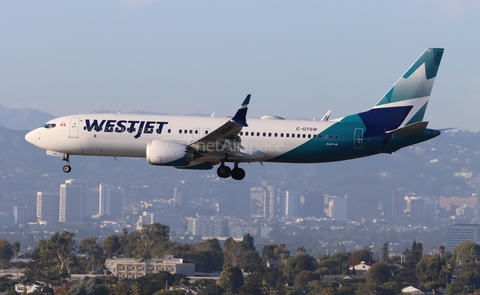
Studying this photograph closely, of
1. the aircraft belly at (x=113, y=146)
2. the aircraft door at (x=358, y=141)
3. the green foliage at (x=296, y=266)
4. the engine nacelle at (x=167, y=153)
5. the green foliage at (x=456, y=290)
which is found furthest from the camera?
the green foliage at (x=296, y=266)

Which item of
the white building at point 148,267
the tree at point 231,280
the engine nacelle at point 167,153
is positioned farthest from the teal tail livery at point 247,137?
the white building at point 148,267

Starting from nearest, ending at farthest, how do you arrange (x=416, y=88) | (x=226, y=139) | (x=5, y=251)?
(x=226, y=139)
(x=416, y=88)
(x=5, y=251)

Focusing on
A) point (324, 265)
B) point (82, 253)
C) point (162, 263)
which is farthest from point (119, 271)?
point (324, 265)

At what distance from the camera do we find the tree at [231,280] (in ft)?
371

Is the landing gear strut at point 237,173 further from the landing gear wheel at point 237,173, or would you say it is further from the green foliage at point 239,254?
the green foliage at point 239,254

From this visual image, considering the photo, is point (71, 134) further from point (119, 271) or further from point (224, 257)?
point (224, 257)

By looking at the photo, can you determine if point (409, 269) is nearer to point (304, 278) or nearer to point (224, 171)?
point (304, 278)

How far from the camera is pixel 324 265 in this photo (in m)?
149

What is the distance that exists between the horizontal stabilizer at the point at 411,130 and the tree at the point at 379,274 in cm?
7422

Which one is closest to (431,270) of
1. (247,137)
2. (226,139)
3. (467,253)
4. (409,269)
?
(409,269)

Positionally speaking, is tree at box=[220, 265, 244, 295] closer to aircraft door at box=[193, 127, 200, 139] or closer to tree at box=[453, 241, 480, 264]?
aircraft door at box=[193, 127, 200, 139]

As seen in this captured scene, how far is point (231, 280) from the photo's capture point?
114562 mm

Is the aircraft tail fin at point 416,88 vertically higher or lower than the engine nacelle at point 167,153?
higher

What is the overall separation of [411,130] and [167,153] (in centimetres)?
1583
